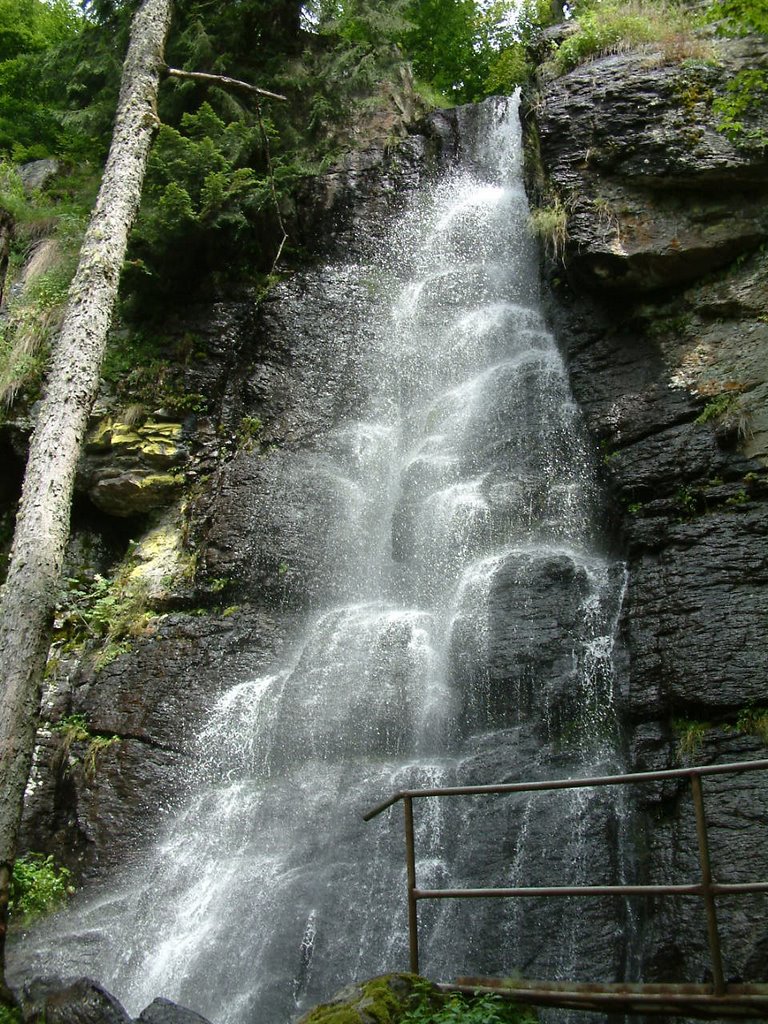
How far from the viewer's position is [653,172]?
10250 mm

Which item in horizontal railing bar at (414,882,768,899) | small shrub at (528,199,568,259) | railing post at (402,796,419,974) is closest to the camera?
horizontal railing bar at (414,882,768,899)

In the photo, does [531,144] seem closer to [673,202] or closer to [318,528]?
[673,202]

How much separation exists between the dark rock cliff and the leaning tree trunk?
4.21 metres

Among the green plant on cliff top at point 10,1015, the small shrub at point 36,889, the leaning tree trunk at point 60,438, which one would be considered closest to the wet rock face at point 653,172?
the leaning tree trunk at point 60,438

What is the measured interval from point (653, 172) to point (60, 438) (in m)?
7.19

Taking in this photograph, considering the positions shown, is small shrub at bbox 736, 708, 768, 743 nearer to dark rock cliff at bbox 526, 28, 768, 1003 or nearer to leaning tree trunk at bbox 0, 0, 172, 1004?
dark rock cliff at bbox 526, 28, 768, 1003

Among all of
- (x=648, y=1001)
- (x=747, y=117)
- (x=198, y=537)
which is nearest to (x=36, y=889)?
(x=198, y=537)

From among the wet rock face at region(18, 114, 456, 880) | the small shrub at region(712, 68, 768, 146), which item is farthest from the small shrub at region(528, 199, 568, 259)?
the wet rock face at region(18, 114, 456, 880)

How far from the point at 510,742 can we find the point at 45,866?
4727 mm

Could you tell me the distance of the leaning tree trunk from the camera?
19.3 feet

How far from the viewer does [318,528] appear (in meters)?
11.1

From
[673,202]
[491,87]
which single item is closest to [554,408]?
[673,202]

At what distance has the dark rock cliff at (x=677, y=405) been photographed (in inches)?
241

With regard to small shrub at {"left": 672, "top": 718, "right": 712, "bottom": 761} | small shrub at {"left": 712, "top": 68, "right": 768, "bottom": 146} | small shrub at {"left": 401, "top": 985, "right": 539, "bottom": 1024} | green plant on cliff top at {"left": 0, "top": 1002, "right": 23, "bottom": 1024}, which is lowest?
green plant on cliff top at {"left": 0, "top": 1002, "right": 23, "bottom": 1024}
